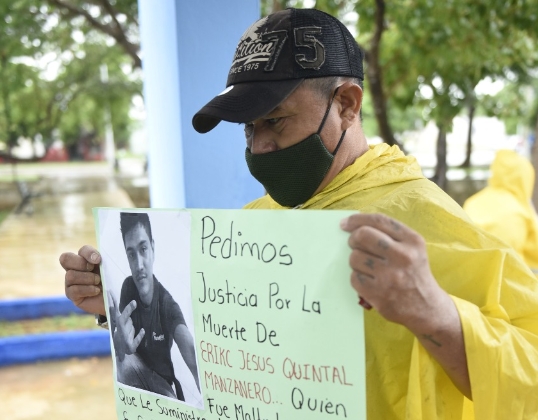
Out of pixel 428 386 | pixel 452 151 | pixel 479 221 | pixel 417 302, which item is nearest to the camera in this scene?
pixel 417 302

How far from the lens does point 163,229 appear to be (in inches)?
55.1

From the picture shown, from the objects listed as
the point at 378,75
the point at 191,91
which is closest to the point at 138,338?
Answer: the point at 191,91

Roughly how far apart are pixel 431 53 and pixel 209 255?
556 cm

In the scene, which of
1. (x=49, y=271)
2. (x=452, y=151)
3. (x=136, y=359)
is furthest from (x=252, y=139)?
(x=452, y=151)

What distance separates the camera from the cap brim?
4.38 ft

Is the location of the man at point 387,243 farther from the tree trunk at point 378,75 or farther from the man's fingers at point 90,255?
the tree trunk at point 378,75

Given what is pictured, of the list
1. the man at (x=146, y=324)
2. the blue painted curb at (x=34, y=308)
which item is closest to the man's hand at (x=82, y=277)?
the man at (x=146, y=324)

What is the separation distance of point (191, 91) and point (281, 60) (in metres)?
1.89

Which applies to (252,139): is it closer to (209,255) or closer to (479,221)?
(209,255)

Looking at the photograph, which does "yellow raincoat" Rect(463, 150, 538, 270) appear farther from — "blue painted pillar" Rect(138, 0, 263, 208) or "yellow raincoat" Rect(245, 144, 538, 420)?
"yellow raincoat" Rect(245, 144, 538, 420)

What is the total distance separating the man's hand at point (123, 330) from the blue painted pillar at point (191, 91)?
68.8 inches

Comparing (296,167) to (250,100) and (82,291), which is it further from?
(82,291)

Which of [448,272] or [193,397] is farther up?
[448,272]

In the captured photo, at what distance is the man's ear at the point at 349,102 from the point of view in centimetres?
141
